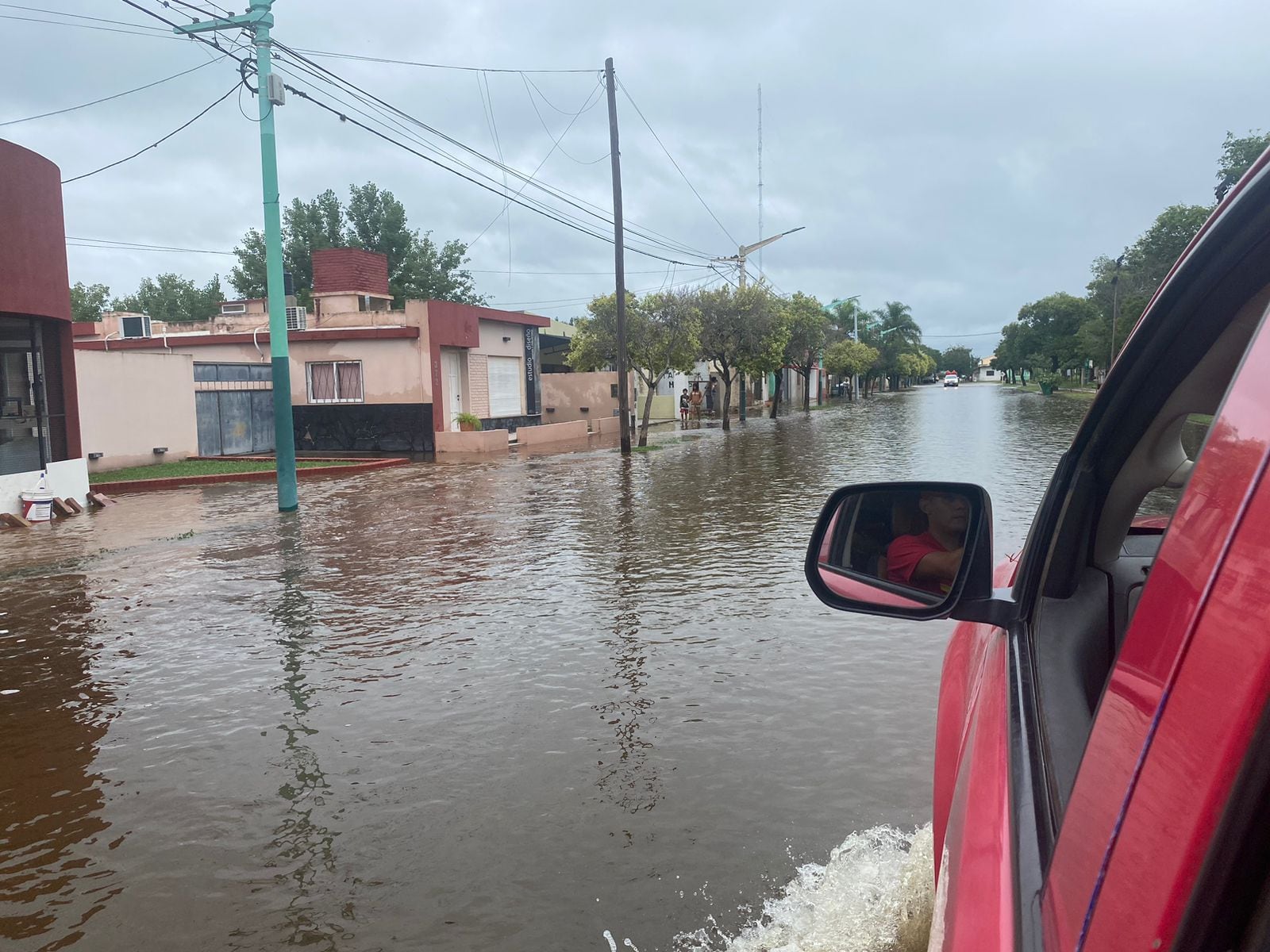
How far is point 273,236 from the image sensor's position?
543 inches

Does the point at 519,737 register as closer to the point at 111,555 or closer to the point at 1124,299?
Answer: the point at 111,555

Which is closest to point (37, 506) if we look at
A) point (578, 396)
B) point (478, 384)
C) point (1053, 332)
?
point (478, 384)

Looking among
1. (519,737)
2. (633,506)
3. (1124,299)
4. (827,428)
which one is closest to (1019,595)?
(519,737)

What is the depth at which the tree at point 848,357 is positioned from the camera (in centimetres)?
7394

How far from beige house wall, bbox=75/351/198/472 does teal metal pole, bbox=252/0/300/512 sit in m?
8.49

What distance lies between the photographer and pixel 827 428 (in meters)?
34.5

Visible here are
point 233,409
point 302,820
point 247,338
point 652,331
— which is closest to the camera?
point 302,820

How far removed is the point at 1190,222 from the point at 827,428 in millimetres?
26596

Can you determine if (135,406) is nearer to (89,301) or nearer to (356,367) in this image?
(356,367)

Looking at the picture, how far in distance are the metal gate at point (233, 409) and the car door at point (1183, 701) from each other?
25644mm

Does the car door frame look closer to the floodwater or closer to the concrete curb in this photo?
the floodwater

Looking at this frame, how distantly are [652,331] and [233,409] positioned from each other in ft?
40.5

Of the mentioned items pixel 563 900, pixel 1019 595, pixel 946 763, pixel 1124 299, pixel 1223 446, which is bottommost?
pixel 563 900

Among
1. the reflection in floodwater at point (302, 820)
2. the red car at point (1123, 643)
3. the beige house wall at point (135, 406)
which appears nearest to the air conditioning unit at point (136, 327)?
the beige house wall at point (135, 406)
